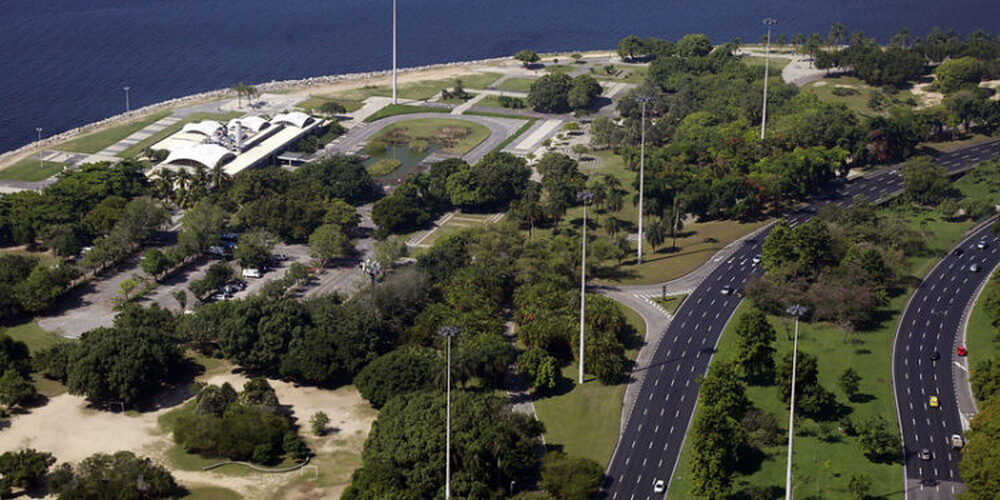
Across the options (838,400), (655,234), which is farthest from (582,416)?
(655,234)

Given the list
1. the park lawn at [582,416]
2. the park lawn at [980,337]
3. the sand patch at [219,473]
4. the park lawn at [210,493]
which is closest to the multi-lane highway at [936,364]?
the park lawn at [980,337]

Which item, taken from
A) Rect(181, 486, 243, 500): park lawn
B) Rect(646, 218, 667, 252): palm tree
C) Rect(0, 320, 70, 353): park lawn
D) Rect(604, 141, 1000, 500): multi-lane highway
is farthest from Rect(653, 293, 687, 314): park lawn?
Rect(0, 320, 70, 353): park lawn

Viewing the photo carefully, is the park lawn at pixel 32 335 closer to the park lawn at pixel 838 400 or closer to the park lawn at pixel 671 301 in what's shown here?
the park lawn at pixel 671 301

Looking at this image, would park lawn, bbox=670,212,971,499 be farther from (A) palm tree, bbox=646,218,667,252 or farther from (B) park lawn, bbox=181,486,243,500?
(B) park lawn, bbox=181,486,243,500

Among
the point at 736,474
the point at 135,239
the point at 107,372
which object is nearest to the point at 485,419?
the point at 736,474

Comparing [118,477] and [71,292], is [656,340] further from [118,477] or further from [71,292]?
[71,292]

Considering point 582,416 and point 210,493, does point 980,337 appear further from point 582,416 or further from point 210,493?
point 210,493

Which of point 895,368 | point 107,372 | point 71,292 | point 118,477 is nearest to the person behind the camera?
point 118,477
